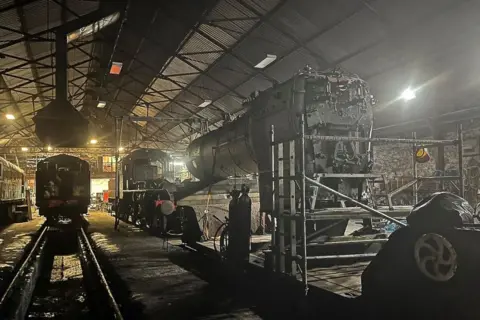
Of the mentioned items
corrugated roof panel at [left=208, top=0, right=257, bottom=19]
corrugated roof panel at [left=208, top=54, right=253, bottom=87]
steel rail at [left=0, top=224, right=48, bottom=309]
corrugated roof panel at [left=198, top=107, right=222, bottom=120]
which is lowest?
steel rail at [left=0, top=224, right=48, bottom=309]

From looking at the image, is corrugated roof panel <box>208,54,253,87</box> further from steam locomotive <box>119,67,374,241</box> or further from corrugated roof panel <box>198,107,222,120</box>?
steam locomotive <box>119,67,374,241</box>

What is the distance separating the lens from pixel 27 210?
22188 mm

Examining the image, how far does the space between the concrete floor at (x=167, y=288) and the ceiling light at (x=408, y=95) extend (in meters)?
6.95

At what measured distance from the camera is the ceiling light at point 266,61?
12806 millimetres

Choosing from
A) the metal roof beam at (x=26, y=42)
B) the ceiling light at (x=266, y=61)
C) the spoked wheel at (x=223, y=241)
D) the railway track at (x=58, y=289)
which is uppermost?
the metal roof beam at (x=26, y=42)

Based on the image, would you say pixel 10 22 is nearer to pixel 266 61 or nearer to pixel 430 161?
pixel 266 61

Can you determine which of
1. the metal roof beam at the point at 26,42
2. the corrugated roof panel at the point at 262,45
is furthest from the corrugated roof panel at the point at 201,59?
the metal roof beam at the point at 26,42

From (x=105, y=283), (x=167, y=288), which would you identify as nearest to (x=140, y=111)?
(x=105, y=283)

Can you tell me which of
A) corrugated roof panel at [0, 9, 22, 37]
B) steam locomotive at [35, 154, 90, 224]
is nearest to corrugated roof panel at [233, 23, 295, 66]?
corrugated roof panel at [0, 9, 22, 37]

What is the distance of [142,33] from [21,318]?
9666 mm

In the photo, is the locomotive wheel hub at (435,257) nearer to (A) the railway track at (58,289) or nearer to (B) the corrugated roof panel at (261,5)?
(A) the railway track at (58,289)

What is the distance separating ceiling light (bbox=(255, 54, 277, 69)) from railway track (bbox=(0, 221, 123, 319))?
24.3 ft

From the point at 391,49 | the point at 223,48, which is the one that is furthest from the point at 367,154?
the point at 223,48

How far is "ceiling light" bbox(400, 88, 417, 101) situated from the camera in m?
11.1
